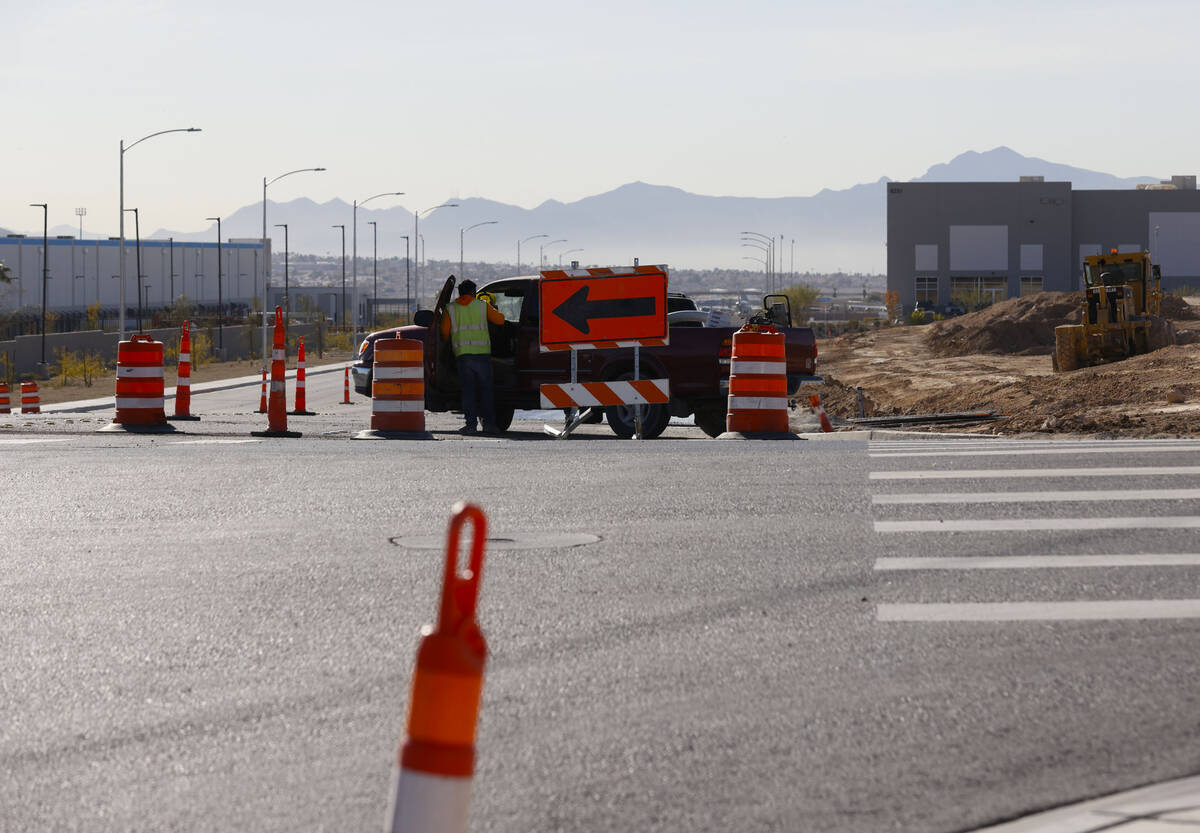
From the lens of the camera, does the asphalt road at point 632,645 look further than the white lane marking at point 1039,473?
No

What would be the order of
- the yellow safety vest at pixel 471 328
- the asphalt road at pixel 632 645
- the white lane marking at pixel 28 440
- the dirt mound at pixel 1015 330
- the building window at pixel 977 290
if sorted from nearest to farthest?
the asphalt road at pixel 632 645, the white lane marking at pixel 28 440, the yellow safety vest at pixel 471 328, the dirt mound at pixel 1015 330, the building window at pixel 977 290

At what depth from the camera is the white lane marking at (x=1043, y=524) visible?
31.3ft

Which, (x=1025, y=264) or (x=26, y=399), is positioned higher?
(x=1025, y=264)

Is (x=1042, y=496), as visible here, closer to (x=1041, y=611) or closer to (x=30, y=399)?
(x=1041, y=611)

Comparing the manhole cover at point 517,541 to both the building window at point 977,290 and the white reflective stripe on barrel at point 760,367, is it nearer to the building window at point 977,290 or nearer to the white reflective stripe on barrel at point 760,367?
the white reflective stripe on barrel at point 760,367

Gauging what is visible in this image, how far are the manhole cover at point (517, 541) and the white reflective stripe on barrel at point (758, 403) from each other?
729 centimetres

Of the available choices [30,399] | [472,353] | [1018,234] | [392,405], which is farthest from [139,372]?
[1018,234]

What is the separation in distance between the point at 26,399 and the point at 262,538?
94.3ft

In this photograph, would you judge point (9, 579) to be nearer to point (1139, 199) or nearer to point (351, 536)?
point (351, 536)

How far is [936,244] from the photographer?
12600 cm

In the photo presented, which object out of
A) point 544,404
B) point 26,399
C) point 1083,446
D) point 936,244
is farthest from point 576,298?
point 936,244

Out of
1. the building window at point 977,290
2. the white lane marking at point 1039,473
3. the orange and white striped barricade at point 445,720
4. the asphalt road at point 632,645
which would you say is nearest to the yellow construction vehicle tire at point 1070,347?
the asphalt road at point 632,645

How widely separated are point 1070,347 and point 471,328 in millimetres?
22890

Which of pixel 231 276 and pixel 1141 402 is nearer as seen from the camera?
pixel 1141 402
